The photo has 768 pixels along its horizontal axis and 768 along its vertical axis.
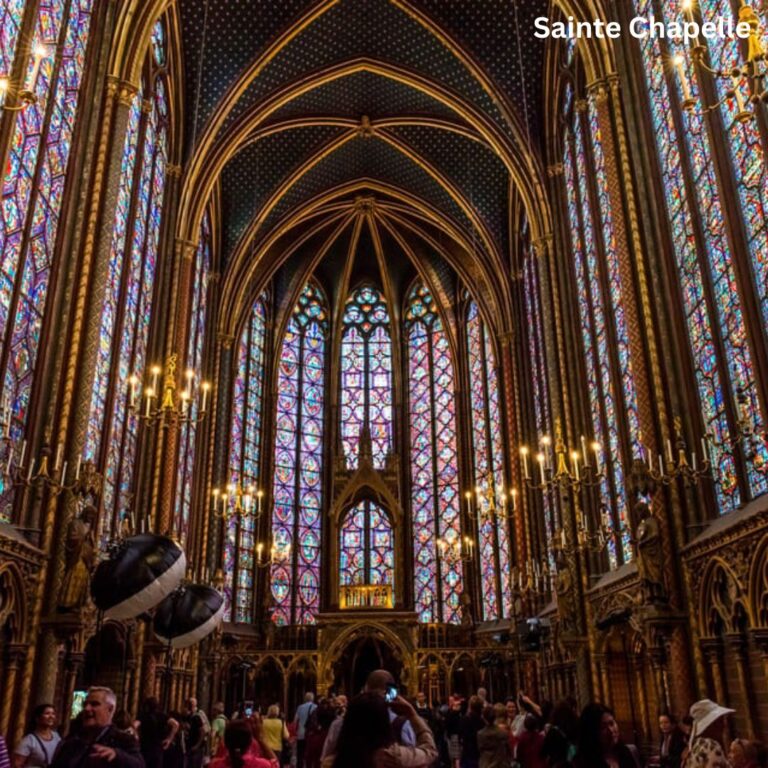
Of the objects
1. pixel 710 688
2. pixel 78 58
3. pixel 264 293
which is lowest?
pixel 710 688

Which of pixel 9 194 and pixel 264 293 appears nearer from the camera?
pixel 9 194

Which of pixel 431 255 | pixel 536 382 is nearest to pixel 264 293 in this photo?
pixel 431 255

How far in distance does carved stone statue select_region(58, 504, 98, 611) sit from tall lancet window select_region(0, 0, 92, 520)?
1.10m

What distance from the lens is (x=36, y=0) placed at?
1198 centimetres

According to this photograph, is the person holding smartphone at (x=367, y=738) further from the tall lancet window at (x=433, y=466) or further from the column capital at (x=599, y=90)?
the tall lancet window at (x=433, y=466)

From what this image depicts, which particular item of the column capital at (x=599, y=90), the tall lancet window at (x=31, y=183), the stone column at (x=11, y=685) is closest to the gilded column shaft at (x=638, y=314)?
the column capital at (x=599, y=90)

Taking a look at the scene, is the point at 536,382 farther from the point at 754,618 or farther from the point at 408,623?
the point at 754,618

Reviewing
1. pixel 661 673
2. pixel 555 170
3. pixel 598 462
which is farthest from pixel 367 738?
pixel 555 170

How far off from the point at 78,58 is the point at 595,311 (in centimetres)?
Result: 1168

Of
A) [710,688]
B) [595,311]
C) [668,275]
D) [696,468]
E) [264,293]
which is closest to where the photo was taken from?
[710,688]

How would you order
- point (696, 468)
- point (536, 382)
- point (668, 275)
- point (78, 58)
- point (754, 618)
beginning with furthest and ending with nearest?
point (536, 382), point (78, 58), point (668, 275), point (696, 468), point (754, 618)

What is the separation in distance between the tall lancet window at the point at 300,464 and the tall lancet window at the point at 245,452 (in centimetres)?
99

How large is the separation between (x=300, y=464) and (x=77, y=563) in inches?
714

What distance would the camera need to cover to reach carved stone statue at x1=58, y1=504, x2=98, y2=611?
38.3ft
